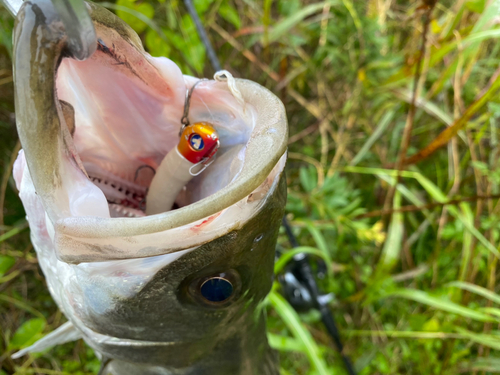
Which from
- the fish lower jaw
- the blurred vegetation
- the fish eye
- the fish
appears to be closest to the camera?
the fish

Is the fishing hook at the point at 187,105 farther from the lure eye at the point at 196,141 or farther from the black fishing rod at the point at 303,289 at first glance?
the black fishing rod at the point at 303,289

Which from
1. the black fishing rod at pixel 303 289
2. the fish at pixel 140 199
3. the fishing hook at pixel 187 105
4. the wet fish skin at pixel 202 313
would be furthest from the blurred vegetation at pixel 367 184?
the fishing hook at pixel 187 105

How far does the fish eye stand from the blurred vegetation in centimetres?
70

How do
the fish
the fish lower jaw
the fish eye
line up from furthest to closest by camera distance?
the fish lower jaw → the fish eye → the fish

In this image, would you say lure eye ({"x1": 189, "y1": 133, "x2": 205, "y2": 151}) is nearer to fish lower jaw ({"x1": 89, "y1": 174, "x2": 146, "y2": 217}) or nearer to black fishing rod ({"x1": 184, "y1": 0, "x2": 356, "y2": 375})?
fish lower jaw ({"x1": 89, "y1": 174, "x2": 146, "y2": 217})

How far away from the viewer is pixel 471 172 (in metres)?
1.95

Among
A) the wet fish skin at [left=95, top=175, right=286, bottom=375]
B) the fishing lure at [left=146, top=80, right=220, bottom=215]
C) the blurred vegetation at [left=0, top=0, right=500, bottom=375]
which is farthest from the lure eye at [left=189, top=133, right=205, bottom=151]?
the blurred vegetation at [left=0, top=0, right=500, bottom=375]

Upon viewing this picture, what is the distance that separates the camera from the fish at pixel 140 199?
36 centimetres

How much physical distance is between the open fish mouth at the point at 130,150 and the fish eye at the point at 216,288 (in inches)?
3.4

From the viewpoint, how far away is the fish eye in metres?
0.47

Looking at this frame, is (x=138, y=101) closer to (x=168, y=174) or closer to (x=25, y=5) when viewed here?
(x=168, y=174)

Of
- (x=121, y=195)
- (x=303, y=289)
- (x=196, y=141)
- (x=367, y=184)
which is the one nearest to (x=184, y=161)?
(x=196, y=141)

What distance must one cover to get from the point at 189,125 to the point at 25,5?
28 centimetres

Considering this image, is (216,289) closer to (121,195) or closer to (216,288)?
(216,288)
